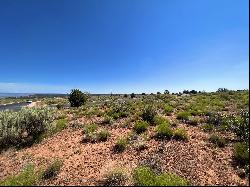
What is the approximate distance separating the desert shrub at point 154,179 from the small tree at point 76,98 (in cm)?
2701

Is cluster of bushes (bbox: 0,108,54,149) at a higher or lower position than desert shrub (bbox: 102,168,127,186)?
higher

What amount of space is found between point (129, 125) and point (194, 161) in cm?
656

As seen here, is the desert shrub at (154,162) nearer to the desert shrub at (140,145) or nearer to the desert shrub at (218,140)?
the desert shrub at (140,145)

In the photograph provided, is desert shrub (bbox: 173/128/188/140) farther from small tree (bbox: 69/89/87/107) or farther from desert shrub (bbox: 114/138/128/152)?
small tree (bbox: 69/89/87/107)

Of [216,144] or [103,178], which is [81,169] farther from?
[216,144]

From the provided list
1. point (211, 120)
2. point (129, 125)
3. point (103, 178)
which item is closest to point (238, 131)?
point (211, 120)

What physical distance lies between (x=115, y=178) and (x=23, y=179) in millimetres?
3093

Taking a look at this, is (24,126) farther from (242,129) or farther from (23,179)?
(242,129)

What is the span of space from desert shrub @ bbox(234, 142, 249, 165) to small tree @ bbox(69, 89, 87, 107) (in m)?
27.2

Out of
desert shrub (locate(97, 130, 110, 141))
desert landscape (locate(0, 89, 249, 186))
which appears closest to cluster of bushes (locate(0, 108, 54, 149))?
desert landscape (locate(0, 89, 249, 186))

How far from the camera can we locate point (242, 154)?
8812 millimetres

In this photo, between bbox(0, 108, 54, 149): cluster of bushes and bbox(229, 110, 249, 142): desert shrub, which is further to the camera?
bbox(0, 108, 54, 149): cluster of bushes

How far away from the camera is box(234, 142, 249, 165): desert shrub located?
861 centimetres

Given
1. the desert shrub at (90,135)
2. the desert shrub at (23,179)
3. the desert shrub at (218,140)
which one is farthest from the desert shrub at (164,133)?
the desert shrub at (23,179)
